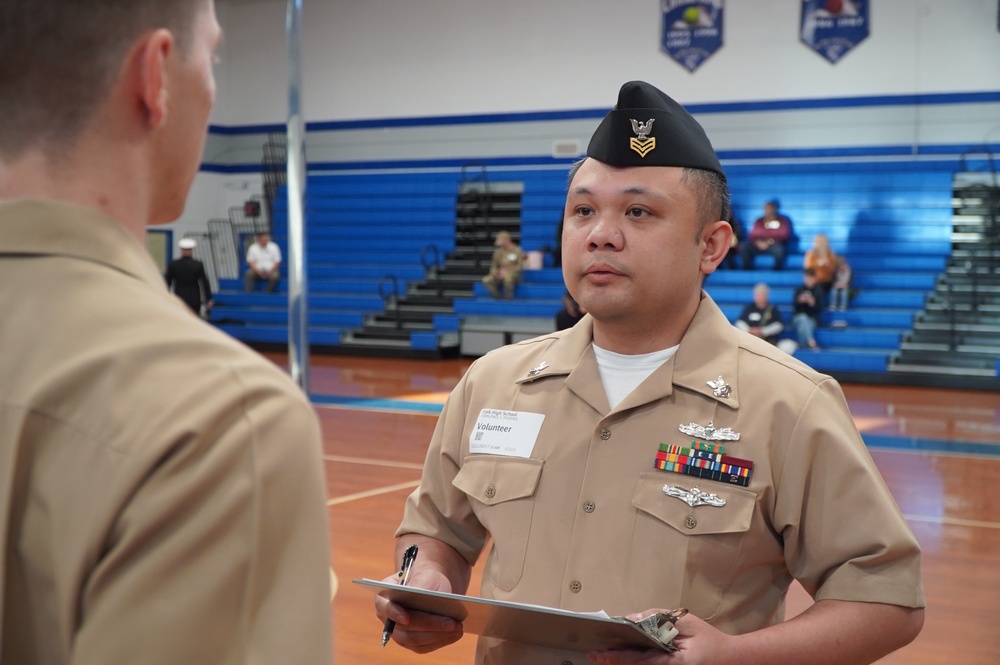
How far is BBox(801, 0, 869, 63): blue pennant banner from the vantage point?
1605cm

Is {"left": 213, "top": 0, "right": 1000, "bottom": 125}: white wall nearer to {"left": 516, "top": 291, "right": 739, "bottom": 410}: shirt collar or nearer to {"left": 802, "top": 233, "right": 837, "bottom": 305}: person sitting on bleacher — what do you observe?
{"left": 802, "top": 233, "right": 837, "bottom": 305}: person sitting on bleacher

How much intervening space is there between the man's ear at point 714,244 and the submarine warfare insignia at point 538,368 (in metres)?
0.33

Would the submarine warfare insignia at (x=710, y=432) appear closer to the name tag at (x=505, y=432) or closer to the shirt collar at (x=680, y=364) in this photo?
the shirt collar at (x=680, y=364)

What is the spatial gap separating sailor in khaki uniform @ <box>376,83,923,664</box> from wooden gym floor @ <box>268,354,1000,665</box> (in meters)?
1.21

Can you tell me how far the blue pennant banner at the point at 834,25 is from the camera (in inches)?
632

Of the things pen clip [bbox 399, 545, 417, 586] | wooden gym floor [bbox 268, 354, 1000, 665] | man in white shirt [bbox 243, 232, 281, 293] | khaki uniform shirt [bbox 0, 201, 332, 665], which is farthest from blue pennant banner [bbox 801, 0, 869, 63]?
khaki uniform shirt [bbox 0, 201, 332, 665]

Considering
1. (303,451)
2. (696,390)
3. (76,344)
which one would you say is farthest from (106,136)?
(696,390)

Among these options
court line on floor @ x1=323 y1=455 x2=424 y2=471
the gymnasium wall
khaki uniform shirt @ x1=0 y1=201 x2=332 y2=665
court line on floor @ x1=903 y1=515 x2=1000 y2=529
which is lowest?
court line on floor @ x1=323 y1=455 x2=424 y2=471

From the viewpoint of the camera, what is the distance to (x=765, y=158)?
1688 cm

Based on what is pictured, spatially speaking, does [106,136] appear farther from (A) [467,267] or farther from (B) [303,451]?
(A) [467,267]

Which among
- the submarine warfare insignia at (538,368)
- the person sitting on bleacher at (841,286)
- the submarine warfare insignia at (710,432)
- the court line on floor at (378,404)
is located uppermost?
the submarine warfare insignia at (538,368)

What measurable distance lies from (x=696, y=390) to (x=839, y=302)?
13022 millimetres

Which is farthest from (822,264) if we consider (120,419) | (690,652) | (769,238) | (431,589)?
(120,419)

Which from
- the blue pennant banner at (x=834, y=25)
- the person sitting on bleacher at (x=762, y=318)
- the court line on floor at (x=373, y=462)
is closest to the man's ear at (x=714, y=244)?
the court line on floor at (x=373, y=462)
